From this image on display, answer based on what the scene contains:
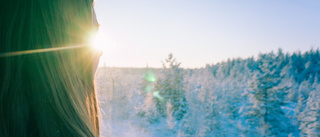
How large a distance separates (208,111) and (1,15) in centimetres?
1041

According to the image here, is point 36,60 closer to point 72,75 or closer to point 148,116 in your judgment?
point 72,75

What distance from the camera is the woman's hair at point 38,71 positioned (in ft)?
1.48

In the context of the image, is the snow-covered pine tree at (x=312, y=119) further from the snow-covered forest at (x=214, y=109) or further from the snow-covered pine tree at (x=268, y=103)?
the snow-covered pine tree at (x=268, y=103)

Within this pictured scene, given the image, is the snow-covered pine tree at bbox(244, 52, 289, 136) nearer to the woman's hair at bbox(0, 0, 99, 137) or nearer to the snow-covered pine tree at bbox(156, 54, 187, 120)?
the snow-covered pine tree at bbox(156, 54, 187, 120)

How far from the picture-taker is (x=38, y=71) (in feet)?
1.58

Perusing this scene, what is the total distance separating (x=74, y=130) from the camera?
0.53m


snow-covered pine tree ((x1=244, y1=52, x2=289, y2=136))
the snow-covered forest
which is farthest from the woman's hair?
snow-covered pine tree ((x1=244, y1=52, x2=289, y2=136))

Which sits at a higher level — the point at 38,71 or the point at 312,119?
the point at 38,71

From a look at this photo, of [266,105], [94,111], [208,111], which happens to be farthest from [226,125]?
[94,111]

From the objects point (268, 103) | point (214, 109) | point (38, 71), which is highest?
point (38, 71)

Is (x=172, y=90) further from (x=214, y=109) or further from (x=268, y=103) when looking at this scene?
(x=268, y=103)

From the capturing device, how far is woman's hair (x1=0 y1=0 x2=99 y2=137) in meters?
0.45

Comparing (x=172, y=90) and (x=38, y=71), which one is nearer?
(x=38, y=71)

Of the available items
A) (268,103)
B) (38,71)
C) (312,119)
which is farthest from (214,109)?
(38,71)
